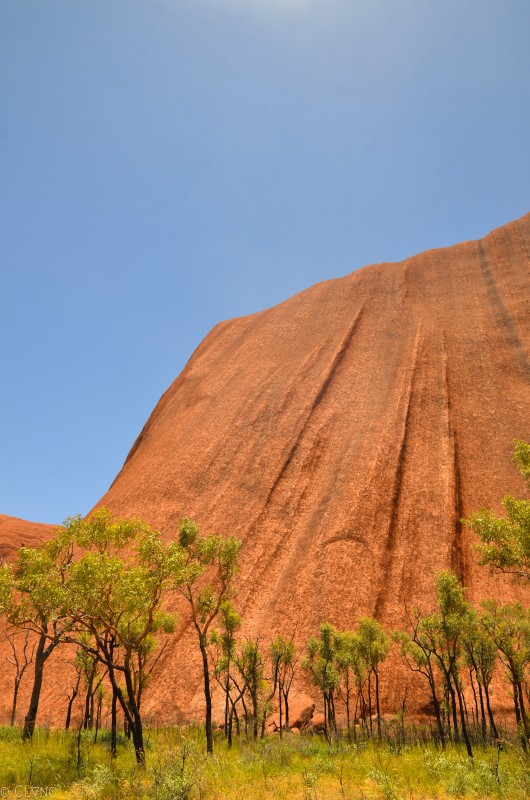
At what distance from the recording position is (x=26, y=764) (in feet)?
53.1

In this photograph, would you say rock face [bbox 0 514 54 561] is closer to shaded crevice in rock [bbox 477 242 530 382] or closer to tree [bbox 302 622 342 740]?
tree [bbox 302 622 342 740]

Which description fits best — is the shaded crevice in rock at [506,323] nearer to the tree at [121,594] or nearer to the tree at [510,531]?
the tree at [510,531]

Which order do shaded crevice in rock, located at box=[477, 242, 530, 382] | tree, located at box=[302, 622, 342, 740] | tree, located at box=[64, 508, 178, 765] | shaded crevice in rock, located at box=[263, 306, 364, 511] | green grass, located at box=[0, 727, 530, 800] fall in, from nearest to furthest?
green grass, located at box=[0, 727, 530, 800] < tree, located at box=[64, 508, 178, 765] < tree, located at box=[302, 622, 342, 740] < shaded crevice in rock, located at box=[263, 306, 364, 511] < shaded crevice in rock, located at box=[477, 242, 530, 382]

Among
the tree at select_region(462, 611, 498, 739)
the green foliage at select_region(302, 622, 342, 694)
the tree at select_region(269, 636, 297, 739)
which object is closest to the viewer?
the tree at select_region(462, 611, 498, 739)

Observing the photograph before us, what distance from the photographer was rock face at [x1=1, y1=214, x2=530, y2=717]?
3656cm

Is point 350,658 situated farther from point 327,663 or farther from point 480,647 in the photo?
point 480,647

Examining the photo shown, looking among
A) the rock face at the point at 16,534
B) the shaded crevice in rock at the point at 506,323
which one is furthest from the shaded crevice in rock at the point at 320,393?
the rock face at the point at 16,534

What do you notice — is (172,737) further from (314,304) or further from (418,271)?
(418,271)

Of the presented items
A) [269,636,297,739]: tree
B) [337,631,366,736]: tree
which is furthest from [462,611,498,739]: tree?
[269,636,297,739]: tree

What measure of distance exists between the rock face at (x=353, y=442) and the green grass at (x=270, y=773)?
12.1m

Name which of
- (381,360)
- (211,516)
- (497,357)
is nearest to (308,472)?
(211,516)

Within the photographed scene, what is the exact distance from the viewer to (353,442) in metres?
46.9

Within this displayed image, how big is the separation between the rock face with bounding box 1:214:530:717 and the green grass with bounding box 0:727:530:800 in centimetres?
1208

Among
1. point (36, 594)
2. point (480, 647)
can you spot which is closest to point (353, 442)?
point (480, 647)
